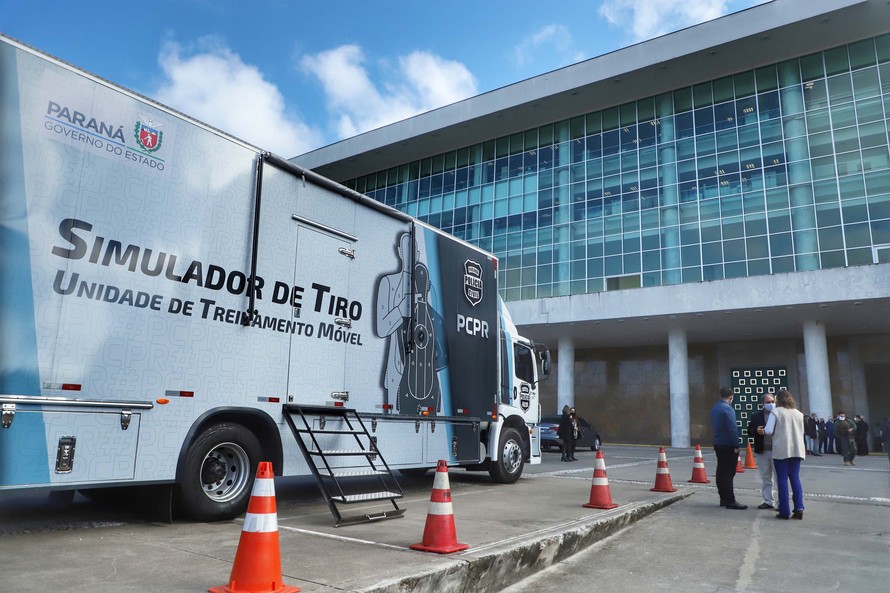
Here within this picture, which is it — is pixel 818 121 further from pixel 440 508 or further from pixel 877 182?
pixel 440 508

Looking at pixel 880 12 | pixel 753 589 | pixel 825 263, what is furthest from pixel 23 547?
pixel 880 12

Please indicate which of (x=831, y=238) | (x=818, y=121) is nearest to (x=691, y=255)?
(x=831, y=238)

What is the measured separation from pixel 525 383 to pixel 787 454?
486 cm

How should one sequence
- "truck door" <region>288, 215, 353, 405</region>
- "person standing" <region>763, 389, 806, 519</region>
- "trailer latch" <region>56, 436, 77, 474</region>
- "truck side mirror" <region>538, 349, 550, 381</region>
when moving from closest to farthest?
"trailer latch" <region>56, 436, 77, 474</region> < "truck door" <region>288, 215, 353, 405</region> < "person standing" <region>763, 389, 806, 519</region> < "truck side mirror" <region>538, 349, 550, 381</region>

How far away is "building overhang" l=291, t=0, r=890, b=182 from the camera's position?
28.2 metres

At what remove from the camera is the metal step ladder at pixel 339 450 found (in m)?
6.62

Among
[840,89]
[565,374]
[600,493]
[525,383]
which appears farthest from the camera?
[565,374]

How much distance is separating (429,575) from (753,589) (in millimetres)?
2691

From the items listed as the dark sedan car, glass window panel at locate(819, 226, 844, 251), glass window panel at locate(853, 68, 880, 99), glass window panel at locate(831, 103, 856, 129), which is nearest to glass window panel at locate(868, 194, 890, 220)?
glass window panel at locate(819, 226, 844, 251)

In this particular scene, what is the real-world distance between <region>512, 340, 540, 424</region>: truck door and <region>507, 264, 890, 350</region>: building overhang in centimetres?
1856

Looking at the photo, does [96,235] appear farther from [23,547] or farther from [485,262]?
[485,262]

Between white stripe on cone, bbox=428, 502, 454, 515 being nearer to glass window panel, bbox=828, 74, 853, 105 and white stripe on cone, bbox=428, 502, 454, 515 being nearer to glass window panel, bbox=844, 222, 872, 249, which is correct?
glass window panel, bbox=844, 222, 872, 249

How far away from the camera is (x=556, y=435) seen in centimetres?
2350

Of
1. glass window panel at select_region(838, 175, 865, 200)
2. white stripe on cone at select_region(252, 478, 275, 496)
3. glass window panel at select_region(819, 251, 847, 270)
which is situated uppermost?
glass window panel at select_region(838, 175, 865, 200)
